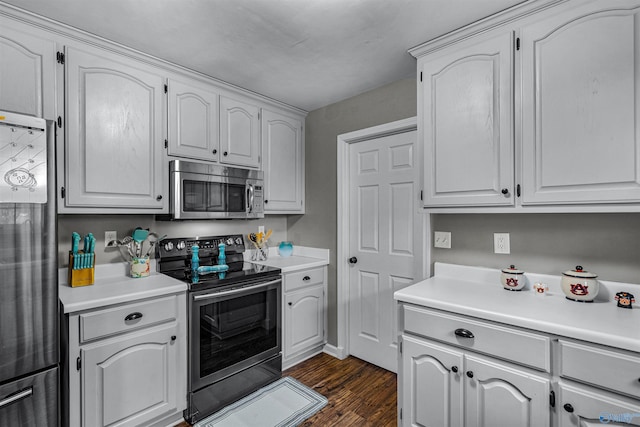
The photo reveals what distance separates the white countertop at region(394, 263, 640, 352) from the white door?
559 millimetres

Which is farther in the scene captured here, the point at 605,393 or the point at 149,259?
the point at 149,259

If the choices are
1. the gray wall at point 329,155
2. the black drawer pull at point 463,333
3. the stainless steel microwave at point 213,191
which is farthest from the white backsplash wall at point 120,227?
the black drawer pull at point 463,333

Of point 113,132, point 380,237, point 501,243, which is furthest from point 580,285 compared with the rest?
point 113,132

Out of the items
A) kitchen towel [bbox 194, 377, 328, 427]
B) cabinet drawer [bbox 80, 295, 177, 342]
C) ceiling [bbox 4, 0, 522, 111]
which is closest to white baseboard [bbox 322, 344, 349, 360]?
kitchen towel [bbox 194, 377, 328, 427]

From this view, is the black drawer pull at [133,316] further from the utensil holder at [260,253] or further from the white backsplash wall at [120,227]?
the utensil holder at [260,253]

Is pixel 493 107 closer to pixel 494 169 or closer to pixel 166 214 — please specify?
pixel 494 169

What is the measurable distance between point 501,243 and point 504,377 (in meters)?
0.80

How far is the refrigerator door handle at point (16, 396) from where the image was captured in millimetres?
1285

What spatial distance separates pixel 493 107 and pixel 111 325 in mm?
2353

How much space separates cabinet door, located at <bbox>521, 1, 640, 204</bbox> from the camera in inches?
50.8

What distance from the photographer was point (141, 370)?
174cm

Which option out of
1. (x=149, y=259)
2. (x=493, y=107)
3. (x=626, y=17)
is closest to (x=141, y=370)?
(x=149, y=259)

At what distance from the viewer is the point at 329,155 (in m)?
2.91

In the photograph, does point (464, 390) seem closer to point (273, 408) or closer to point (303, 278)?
point (273, 408)
